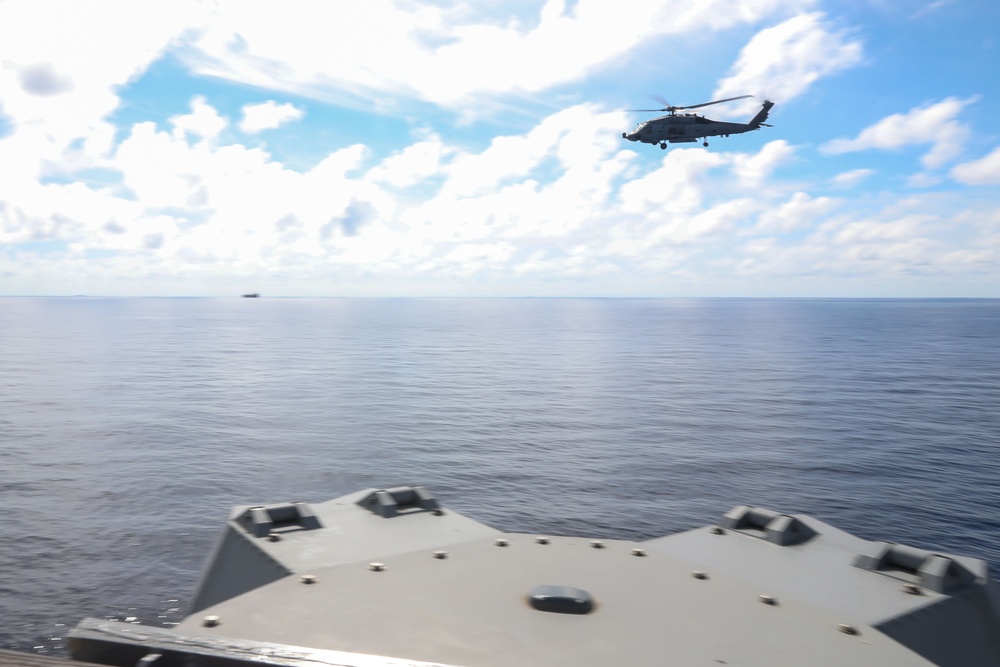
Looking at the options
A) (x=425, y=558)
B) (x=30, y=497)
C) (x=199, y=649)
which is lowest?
(x=30, y=497)

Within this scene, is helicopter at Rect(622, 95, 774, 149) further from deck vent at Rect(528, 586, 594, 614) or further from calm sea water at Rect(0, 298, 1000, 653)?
deck vent at Rect(528, 586, 594, 614)

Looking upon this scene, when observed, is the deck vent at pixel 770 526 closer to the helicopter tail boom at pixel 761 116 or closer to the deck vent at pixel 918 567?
the deck vent at pixel 918 567

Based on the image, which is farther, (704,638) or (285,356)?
(285,356)

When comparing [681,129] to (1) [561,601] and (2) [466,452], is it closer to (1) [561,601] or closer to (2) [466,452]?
(2) [466,452]

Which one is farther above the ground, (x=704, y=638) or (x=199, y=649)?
(x=199, y=649)

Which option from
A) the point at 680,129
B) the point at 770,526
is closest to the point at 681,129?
the point at 680,129

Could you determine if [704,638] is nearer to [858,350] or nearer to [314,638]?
[314,638]

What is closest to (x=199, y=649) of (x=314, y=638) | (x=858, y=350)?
(x=314, y=638)
